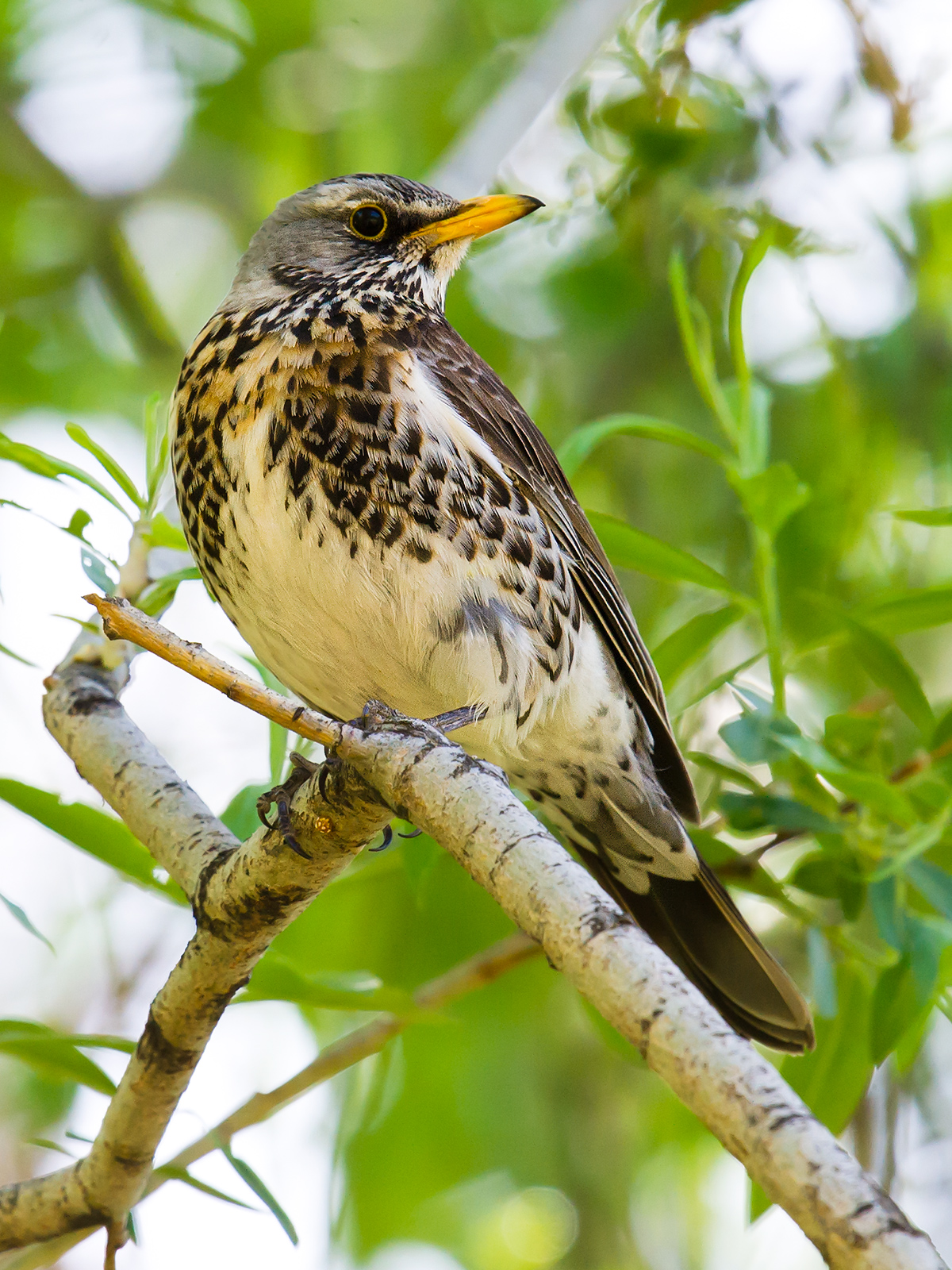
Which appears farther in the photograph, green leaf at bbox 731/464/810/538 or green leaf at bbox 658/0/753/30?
green leaf at bbox 658/0/753/30

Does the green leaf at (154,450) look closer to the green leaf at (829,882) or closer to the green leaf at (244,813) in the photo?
the green leaf at (244,813)

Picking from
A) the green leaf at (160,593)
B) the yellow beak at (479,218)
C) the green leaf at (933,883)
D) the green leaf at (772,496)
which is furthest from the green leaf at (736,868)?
the yellow beak at (479,218)

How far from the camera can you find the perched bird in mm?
2758

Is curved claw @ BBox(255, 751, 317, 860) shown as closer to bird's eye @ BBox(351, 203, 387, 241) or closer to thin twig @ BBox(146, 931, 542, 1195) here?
thin twig @ BBox(146, 931, 542, 1195)

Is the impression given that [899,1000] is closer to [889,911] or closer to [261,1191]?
[889,911]

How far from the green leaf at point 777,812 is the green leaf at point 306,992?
2.33ft

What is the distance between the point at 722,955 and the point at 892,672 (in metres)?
0.84

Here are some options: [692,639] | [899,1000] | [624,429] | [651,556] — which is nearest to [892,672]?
[692,639]

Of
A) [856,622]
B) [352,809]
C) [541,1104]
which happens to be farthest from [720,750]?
[352,809]

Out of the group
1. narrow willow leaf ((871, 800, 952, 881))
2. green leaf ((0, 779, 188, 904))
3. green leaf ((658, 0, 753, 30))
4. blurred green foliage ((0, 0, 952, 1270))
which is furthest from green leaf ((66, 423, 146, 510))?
green leaf ((658, 0, 753, 30))

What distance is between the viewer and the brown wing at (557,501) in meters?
3.05

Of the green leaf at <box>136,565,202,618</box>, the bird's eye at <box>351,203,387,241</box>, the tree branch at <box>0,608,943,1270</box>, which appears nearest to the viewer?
the tree branch at <box>0,608,943,1270</box>

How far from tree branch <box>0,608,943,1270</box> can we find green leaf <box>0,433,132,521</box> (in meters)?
0.88

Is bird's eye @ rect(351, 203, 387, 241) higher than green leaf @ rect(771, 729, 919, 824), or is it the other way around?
bird's eye @ rect(351, 203, 387, 241)
